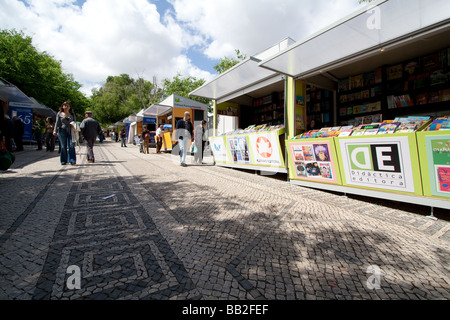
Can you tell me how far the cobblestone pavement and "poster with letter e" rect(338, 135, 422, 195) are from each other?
406 millimetres

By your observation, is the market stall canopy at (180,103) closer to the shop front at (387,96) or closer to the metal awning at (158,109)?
the metal awning at (158,109)

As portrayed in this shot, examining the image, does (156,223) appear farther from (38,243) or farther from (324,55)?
(324,55)

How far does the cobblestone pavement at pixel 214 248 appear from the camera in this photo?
1.47 m

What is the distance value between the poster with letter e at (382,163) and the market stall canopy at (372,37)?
1.80 m

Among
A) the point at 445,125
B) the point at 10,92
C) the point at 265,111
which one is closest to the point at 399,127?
the point at 445,125

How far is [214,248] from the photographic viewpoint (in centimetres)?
202

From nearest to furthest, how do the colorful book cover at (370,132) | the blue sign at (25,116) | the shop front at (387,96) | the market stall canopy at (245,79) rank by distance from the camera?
1. the shop front at (387,96)
2. the colorful book cover at (370,132)
3. the market stall canopy at (245,79)
4. the blue sign at (25,116)

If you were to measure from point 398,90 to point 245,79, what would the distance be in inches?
170

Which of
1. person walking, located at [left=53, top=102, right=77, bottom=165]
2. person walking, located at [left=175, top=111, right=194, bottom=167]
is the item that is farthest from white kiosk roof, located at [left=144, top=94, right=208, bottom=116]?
person walking, located at [left=53, top=102, right=77, bottom=165]

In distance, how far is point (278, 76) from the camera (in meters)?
5.91

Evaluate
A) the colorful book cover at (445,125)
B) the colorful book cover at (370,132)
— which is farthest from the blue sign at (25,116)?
the colorful book cover at (445,125)

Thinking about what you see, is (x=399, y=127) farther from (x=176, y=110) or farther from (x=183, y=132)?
(x=176, y=110)

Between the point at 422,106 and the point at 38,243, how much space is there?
8169 millimetres

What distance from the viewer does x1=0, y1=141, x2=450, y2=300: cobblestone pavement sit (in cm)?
147
